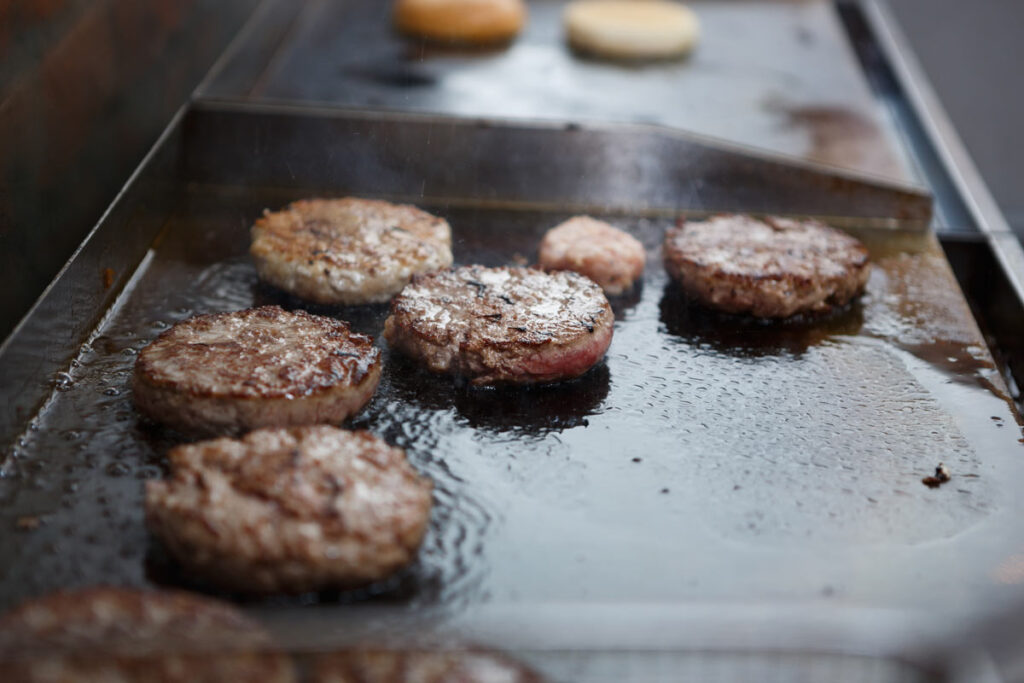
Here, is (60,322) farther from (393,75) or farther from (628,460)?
(393,75)

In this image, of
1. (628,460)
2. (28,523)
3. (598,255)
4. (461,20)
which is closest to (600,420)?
(628,460)

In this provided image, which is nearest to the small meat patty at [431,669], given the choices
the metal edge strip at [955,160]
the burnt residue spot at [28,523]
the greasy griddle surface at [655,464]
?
the greasy griddle surface at [655,464]

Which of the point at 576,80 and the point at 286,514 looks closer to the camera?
the point at 286,514

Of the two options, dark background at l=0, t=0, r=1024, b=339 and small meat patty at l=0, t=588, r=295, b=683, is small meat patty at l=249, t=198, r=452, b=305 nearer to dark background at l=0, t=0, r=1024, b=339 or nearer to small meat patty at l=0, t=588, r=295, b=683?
dark background at l=0, t=0, r=1024, b=339

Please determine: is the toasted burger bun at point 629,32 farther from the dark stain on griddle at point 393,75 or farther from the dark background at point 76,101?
the dark background at point 76,101

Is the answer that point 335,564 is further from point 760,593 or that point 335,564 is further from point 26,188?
point 26,188
